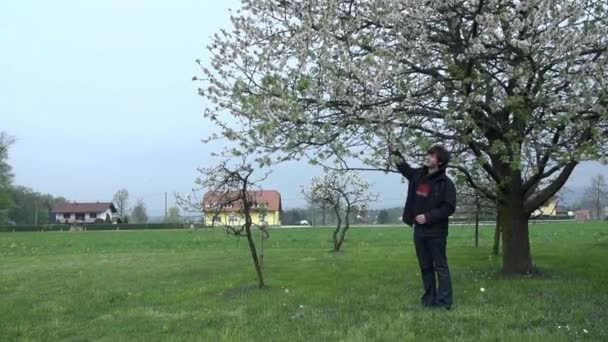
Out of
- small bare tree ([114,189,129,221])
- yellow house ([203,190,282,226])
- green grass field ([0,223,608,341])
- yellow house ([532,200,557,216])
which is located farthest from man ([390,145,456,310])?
small bare tree ([114,189,129,221])

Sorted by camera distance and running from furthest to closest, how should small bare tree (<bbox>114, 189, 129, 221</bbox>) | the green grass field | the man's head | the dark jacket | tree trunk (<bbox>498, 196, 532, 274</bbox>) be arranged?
small bare tree (<bbox>114, 189, 129, 221</bbox>)
tree trunk (<bbox>498, 196, 532, 274</bbox>)
the man's head
the dark jacket
the green grass field

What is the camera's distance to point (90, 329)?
7770 mm

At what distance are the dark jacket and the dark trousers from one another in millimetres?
114

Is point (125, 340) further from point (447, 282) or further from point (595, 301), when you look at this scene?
point (595, 301)

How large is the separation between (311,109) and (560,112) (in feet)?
11.6

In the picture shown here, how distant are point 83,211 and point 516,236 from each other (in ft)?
444

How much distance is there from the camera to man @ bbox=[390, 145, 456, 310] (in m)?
7.65

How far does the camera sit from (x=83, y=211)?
136 m

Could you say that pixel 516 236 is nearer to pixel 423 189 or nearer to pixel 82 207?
pixel 423 189

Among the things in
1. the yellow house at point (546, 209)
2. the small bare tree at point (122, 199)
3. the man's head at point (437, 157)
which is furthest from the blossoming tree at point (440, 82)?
the small bare tree at point (122, 199)

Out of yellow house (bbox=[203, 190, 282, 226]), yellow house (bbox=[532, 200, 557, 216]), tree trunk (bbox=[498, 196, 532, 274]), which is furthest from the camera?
yellow house (bbox=[532, 200, 557, 216])

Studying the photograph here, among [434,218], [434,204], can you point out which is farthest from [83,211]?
[434,218]

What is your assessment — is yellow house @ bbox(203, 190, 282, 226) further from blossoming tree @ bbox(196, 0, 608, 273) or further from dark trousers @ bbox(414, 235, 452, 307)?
dark trousers @ bbox(414, 235, 452, 307)

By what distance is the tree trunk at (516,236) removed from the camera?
1118 centimetres
